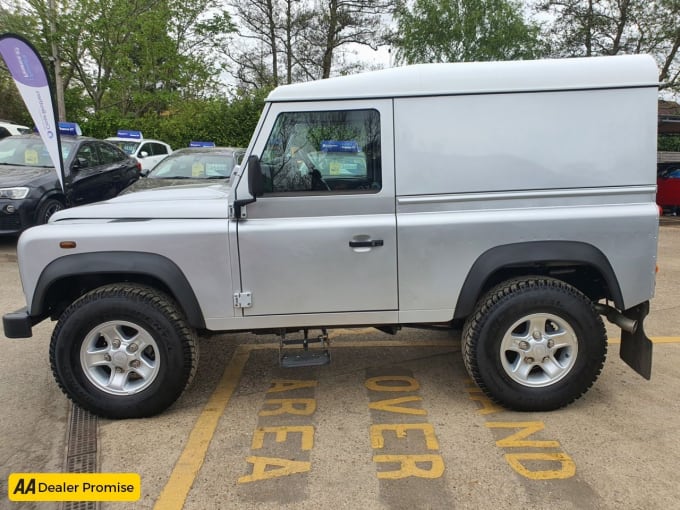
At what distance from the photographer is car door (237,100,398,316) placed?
323 centimetres

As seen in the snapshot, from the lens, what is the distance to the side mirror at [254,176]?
3121 millimetres

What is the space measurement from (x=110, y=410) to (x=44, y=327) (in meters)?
2.37

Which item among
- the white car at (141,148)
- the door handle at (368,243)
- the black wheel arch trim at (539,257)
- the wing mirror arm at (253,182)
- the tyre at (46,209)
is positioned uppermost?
the white car at (141,148)

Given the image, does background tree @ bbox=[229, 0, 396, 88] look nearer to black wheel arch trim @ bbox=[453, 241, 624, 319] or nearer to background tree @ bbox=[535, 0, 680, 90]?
background tree @ bbox=[535, 0, 680, 90]

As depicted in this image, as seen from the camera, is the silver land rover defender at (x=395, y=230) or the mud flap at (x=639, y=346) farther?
the mud flap at (x=639, y=346)

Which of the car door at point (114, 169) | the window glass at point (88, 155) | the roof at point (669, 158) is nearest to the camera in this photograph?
the window glass at point (88, 155)

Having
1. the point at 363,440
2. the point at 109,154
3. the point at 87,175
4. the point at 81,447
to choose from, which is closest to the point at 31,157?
the point at 87,175

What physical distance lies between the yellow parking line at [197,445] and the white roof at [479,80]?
83.7 inches

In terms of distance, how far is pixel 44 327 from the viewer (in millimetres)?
5172

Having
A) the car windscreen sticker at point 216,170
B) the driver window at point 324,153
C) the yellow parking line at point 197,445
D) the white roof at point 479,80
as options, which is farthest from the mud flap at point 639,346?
the car windscreen sticker at point 216,170

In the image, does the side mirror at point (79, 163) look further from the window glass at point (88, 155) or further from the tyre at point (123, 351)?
the tyre at point (123, 351)

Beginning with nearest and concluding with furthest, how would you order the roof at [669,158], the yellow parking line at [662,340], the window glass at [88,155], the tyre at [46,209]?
the yellow parking line at [662,340]
the tyre at [46,209]
the window glass at [88,155]
the roof at [669,158]

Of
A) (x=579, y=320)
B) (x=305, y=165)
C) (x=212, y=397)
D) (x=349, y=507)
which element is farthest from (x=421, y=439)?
(x=305, y=165)

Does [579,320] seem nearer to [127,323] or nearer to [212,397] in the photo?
[212,397]
